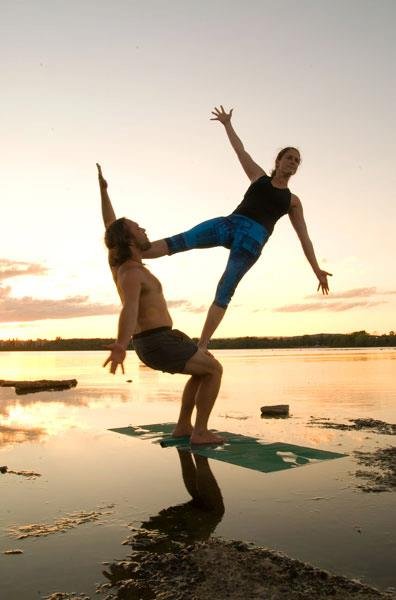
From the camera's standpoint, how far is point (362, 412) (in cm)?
1124

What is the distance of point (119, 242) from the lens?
556 centimetres

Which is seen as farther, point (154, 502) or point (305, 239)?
point (305, 239)

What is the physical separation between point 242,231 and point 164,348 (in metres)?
1.84

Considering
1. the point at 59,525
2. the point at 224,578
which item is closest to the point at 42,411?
the point at 59,525

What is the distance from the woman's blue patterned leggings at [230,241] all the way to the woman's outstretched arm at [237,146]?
0.85m

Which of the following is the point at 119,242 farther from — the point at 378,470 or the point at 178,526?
the point at 378,470

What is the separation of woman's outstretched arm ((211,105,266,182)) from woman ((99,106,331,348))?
17cm

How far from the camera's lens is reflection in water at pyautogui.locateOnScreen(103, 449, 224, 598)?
3215 millimetres

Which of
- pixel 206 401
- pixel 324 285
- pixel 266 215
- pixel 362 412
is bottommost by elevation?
pixel 362 412

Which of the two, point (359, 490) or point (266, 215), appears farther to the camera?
point (266, 215)

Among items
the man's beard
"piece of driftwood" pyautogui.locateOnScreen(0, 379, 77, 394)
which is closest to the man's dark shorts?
the man's beard

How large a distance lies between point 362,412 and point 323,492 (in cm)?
680

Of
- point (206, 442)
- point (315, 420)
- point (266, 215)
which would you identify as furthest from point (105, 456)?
point (315, 420)

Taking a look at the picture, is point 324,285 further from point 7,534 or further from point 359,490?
point 7,534
